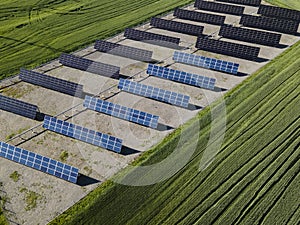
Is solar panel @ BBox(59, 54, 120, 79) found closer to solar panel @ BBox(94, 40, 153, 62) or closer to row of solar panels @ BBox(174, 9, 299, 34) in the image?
solar panel @ BBox(94, 40, 153, 62)

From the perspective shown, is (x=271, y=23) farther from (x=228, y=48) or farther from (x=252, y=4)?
(x=228, y=48)

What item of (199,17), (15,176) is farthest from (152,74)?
(15,176)

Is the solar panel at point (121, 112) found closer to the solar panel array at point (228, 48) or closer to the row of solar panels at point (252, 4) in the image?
the solar panel array at point (228, 48)

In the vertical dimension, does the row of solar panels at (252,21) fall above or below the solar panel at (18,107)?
above

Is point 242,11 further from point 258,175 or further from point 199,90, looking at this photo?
point 258,175

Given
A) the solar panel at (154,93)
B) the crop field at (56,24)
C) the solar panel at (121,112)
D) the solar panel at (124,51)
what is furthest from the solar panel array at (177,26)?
the solar panel at (121,112)

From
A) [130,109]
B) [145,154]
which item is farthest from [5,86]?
[145,154]

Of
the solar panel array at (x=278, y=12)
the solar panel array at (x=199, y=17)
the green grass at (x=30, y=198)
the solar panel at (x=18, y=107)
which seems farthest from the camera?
the solar panel array at (x=278, y=12)
